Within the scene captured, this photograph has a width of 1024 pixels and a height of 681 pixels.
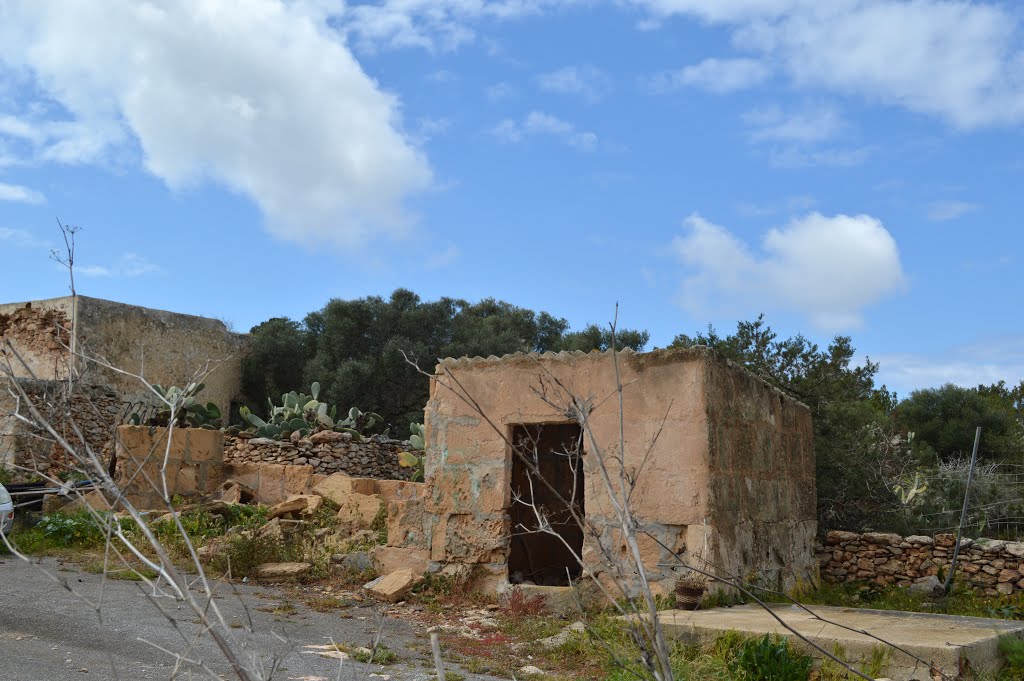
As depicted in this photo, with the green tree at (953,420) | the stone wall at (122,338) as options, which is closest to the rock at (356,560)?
the stone wall at (122,338)

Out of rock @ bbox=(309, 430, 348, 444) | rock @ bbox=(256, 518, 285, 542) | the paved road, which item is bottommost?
the paved road

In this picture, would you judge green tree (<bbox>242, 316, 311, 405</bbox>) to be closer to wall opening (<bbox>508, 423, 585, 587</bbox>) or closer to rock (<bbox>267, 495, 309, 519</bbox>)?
rock (<bbox>267, 495, 309, 519</bbox>)

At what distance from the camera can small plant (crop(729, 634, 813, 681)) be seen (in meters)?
5.77

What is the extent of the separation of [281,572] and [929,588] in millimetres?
7691

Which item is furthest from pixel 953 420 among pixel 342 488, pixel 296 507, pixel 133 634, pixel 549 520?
pixel 133 634

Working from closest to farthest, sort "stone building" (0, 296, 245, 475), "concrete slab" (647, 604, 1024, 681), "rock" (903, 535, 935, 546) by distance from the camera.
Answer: "concrete slab" (647, 604, 1024, 681), "rock" (903, 535, 935, 546), "stone building" (0, 296, 245, 475)

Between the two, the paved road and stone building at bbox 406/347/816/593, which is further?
stone building at bbox 406/347/816/593

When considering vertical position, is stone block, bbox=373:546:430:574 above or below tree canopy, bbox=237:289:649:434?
below

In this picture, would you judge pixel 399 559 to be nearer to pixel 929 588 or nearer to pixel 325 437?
pixel 929 588

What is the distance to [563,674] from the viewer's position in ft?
20.5

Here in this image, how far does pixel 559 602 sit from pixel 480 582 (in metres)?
1.07

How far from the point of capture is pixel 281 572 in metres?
9.82

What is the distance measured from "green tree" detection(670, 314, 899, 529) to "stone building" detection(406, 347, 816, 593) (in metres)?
3.06

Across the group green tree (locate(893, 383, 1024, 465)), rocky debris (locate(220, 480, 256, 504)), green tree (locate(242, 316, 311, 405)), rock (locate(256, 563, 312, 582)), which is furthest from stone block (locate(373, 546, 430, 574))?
green tree (locate(893, 383, 1024, 465))
